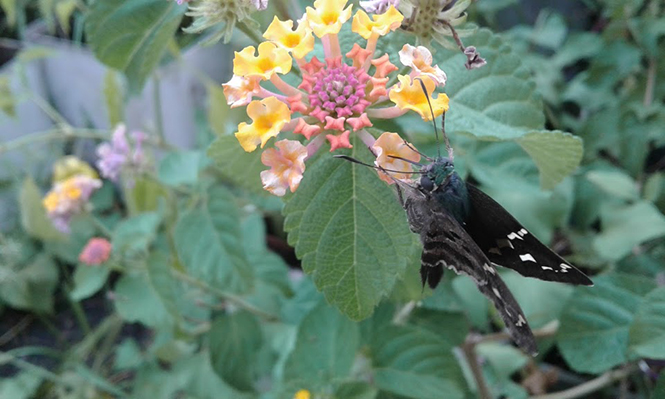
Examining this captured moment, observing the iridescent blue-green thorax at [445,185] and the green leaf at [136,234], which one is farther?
the green leaf at [136,234]

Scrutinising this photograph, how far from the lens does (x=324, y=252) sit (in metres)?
0.59

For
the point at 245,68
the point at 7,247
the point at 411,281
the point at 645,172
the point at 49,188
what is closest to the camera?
the point at 245,68

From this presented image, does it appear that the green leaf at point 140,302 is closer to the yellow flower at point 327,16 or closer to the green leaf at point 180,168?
the green leaf at point 180,168

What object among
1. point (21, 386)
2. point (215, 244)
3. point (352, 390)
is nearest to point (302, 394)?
point (352, 390)

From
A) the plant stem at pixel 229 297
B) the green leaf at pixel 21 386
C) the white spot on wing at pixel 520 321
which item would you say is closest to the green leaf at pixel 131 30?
the plant stem at pixel 229 297

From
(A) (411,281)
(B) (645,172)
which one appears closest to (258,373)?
(A) (411,281)

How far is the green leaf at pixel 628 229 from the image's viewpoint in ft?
3.41

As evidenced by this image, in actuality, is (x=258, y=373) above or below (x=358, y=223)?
below

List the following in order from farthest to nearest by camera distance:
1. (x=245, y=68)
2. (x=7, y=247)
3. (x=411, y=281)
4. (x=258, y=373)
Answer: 1. (x=7, y=247)
2. (x=258, y=373)
3. (x=411, y=281)
4. (x=245, y=68)

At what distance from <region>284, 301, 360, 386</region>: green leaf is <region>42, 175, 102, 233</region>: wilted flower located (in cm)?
65

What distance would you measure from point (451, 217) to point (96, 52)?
0.56 metres

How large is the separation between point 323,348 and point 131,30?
0.55 m

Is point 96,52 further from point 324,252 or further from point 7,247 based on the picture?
point 7,247

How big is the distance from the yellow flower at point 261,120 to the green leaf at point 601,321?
60 cm
